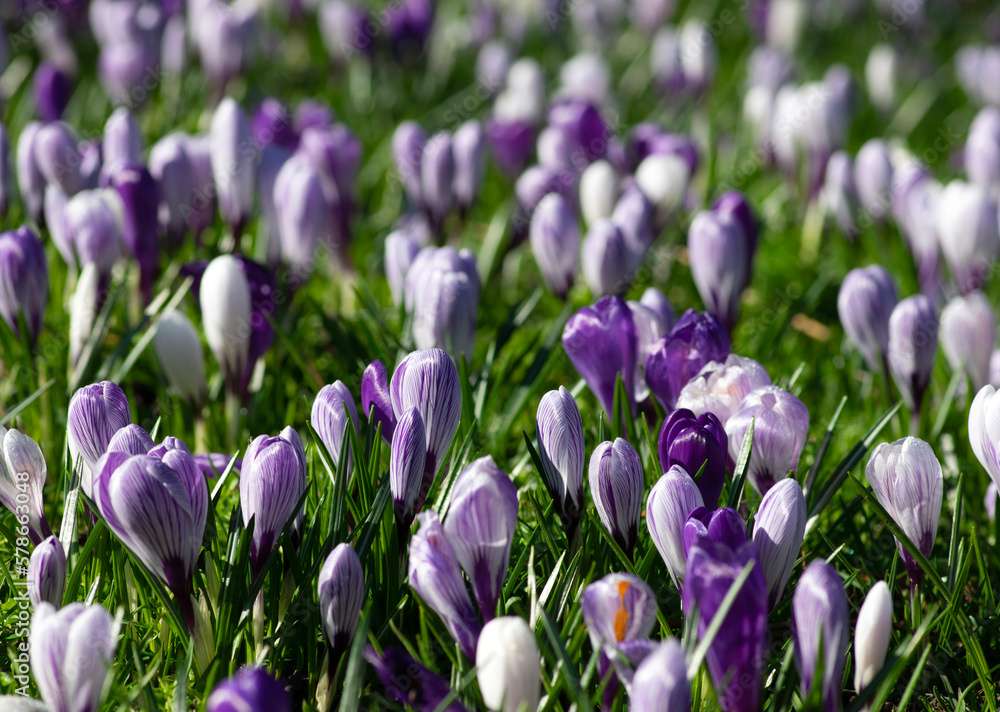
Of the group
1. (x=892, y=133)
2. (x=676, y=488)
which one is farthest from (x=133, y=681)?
(x=892, y=133)

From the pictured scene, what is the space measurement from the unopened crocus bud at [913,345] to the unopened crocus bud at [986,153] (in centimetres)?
154

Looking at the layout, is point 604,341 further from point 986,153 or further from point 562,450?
point 986,153

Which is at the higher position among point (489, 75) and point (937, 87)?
point (489, 75)

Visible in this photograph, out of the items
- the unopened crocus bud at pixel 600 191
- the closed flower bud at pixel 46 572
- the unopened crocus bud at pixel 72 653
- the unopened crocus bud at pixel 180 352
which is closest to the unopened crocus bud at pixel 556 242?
the unopened crocus bud at pixel 600 191

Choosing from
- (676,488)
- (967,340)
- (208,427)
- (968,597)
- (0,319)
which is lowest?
(968,597)

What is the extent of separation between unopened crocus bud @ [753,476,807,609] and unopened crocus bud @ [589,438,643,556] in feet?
0.61

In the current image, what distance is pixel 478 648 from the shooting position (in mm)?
1279

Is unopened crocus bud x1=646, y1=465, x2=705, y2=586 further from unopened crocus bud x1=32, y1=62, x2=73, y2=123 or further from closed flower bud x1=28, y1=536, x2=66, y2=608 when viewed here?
unopened crocus bud x1=32, y1=62, x2=73, y2=123

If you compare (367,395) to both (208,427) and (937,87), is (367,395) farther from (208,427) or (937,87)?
(937,87)

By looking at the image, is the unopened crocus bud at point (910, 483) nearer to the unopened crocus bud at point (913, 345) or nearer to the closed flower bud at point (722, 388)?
the closed flower bud at point (722, 388)

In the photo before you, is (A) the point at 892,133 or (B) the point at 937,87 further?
(B) the point at 937,87

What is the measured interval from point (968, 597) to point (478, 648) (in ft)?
3.71

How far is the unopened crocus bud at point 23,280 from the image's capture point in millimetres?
2057

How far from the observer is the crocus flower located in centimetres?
125
